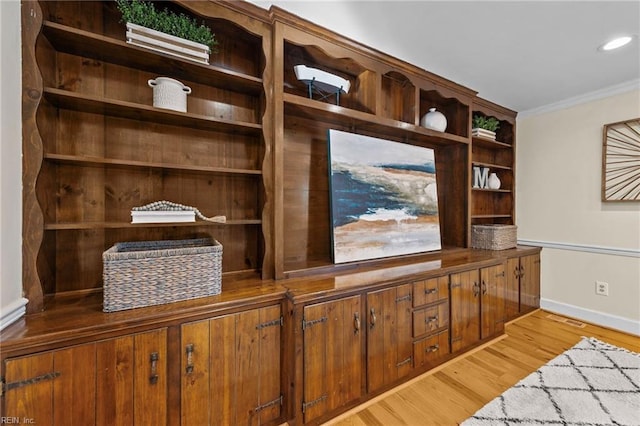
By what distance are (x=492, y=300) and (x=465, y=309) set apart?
17.4 inches

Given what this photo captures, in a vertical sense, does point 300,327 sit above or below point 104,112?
below

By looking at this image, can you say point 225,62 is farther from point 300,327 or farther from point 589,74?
point 589,74

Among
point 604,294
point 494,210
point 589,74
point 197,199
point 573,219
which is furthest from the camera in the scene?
point 494,210

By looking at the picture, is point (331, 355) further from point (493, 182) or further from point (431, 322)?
point (493, 182)

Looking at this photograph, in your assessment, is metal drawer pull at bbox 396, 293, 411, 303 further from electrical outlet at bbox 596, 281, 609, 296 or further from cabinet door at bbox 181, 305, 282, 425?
electrical outlet at bbox 596, 281, 609, 296

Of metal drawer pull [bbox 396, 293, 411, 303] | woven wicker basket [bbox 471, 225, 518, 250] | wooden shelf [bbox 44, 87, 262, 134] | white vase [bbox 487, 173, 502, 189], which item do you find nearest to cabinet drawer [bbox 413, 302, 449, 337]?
metal drawer pull [bbox 396, 293, 411, 303]

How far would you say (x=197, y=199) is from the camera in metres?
1.69

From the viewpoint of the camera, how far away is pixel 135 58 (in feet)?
4.67

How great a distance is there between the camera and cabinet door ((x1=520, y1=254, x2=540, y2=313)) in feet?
9.27

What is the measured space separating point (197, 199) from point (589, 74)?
3483mm

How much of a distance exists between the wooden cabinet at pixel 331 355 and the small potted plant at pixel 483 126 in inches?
95.7

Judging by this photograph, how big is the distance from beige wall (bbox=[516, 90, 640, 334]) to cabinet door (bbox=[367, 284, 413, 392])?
2.45 meters

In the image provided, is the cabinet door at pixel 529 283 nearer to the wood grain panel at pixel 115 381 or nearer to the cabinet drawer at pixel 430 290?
the cabinet drawer at pixel 430 290

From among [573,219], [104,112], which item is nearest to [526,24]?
[573,219]
